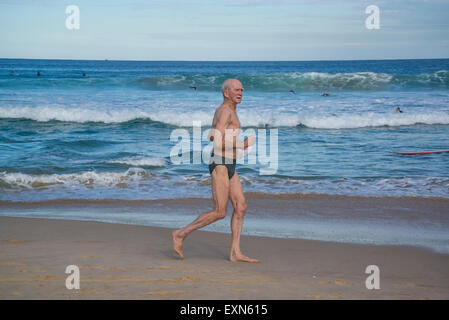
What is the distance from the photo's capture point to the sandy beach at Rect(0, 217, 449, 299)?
405 cm

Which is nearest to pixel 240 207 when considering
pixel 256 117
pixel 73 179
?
pixel 73 179

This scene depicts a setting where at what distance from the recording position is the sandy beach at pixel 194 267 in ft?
13.3

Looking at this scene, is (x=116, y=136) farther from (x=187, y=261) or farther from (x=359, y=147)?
(x=187, y=261)

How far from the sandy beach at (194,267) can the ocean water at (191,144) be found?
2607 millimetres

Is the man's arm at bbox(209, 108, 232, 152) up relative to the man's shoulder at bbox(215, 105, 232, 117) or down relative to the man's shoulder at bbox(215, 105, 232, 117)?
down

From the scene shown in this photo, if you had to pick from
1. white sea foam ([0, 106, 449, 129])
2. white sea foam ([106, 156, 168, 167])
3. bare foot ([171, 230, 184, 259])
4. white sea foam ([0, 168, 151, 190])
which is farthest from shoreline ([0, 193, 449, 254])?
white sea foam ([0, 106, 449, 129])

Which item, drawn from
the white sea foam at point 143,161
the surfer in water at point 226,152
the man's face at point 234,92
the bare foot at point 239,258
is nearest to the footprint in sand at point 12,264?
the surfer in water at point 226,152

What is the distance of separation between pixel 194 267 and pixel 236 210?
0.69 metres

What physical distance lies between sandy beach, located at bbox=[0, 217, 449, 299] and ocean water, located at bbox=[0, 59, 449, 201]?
2607 millimetres

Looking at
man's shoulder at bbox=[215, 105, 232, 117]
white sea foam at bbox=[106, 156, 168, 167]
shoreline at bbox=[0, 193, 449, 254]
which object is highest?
man's shoulder at bbox=[215, 105, 232, 117]

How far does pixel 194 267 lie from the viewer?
15.8 feet

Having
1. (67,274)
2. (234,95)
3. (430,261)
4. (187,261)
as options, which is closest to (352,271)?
(430,261)

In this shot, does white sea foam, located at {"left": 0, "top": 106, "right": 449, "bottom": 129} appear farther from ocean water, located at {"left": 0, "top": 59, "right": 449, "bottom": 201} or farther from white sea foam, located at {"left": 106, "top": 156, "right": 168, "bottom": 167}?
white sea foam, located at {"left": 106, "top": 156, "right": 168, "bottom": 167}

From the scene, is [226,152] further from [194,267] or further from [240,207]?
[194,267]
